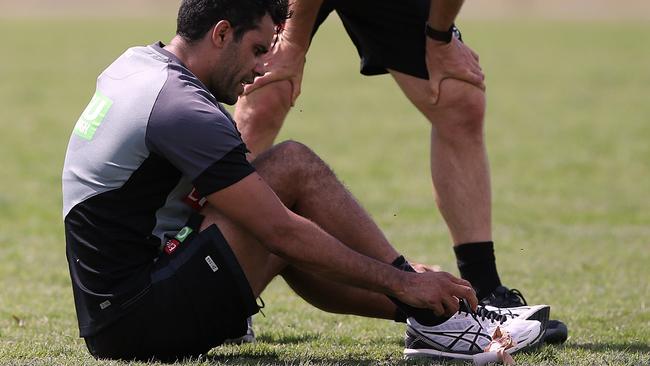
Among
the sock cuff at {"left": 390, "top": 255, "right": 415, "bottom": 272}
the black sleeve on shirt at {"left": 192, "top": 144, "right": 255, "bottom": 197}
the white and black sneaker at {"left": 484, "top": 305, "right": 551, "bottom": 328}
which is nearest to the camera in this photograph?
the black sleeve on shirt at {"left": 192, "top": 144, "right": 255, "bottom": 197}

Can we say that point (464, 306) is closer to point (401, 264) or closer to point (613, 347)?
point (401, 264)

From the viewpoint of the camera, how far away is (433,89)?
5.44 m

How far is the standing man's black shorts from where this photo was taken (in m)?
5.52

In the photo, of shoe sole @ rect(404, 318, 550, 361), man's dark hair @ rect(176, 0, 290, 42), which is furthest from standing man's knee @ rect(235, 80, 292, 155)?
shoe sole @ rect(404, 318, 550, 361)

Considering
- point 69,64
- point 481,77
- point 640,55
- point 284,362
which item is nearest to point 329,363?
point 284,362

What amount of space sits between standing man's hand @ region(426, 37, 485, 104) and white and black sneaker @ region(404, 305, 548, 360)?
1216 mm

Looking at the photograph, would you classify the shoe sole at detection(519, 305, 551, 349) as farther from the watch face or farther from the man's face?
the man's face

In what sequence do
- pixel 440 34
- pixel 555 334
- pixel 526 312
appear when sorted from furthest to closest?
1. pixel 440 34
2. pixel 555 334
3. pixel 526 312

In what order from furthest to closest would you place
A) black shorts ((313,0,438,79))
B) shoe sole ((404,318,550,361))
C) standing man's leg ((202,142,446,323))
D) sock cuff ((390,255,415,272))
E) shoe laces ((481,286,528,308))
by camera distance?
1. black shorts ((313,0,438,79))
2. shoe laces ((481,286,528,308))
3. shoe sole ((404,318,550,361))
4. sock cuff ((390,255,415,272))
5. standing man's leg ((202,142,446,323))

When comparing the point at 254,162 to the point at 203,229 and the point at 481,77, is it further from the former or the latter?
the point at 481,77

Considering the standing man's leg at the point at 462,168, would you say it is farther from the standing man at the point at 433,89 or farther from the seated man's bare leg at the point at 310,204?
the seated man's bare leg at the point at 310,204

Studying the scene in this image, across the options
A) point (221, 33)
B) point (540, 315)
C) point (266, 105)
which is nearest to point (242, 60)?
point (221, 33)

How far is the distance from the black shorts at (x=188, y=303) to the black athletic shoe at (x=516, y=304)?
1.33 metres

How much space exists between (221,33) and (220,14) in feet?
0.23
